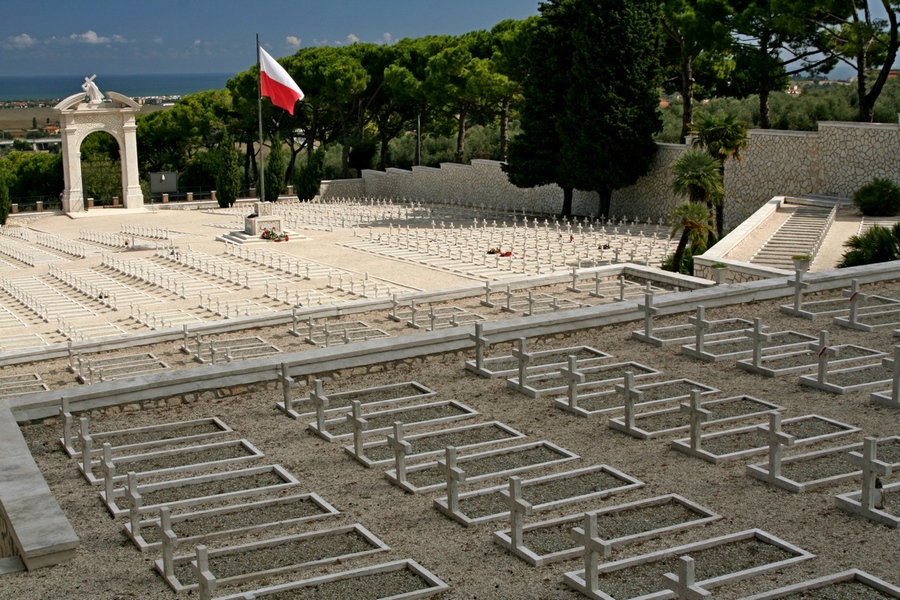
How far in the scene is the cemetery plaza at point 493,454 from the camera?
22.9 ft

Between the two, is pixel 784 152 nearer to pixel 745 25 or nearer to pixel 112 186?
pixel 745 25

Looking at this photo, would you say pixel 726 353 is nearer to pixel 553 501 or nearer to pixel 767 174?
pixel 553 501

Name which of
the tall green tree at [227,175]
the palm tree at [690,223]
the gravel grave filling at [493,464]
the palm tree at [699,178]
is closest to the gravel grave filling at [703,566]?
the gravel grave filling at [493,464]

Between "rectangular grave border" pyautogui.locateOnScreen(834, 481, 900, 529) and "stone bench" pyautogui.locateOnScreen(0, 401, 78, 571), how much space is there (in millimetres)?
5379

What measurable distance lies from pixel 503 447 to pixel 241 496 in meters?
2.35

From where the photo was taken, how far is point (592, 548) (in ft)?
21.2

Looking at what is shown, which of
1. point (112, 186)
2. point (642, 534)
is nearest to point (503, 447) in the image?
point (642, 534)

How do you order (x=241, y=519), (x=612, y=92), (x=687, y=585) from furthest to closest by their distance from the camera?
(x=612, y=92), (x=241, y=519), (x=687, y=585)

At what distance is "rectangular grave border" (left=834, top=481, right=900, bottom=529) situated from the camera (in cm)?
743

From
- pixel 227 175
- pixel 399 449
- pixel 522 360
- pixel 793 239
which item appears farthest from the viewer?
pixel 227 175

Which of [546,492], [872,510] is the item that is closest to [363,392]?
[546,492]

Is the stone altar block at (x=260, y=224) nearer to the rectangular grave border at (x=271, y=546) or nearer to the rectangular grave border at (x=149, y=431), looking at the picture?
the rectangular grave border at (x=149, y=431)

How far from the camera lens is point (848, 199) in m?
31.0

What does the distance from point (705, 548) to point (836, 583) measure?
0.88 m
